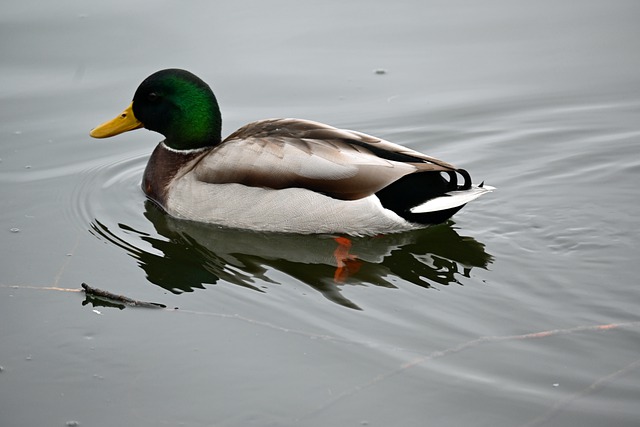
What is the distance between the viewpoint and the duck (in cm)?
683

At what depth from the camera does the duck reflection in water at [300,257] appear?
633cm

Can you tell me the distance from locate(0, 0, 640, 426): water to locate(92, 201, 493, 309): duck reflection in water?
2cm

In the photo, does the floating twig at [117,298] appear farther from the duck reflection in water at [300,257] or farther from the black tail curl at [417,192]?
the black tail curl at [417,192]

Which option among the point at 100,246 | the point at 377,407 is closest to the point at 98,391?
the point at 377,407

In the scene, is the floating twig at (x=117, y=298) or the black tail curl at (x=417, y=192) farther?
the black tail curl at (x=417, y=192)

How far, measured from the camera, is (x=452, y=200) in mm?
6719

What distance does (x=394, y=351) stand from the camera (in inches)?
209

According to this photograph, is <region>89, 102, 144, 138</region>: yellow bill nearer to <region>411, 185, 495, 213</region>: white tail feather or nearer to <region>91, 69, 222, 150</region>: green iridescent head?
<region>91, 69, 222, 150</region>: green iridescent head

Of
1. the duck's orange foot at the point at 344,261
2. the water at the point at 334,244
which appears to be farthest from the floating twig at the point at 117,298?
the duck's orange foot at the point at 344,261

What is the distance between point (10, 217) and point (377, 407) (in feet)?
12.0

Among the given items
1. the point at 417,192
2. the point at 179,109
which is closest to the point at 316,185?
the point at 417,192

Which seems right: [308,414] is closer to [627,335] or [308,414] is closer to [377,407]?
[377,407]

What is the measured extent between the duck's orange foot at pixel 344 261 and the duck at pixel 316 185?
13cm

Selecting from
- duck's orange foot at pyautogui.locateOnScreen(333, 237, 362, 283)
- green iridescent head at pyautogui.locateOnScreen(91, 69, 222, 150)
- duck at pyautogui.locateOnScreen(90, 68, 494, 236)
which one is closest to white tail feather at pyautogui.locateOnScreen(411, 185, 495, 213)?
duck at pyautogui.locateOnScreen(90, 68, 494, 236)
